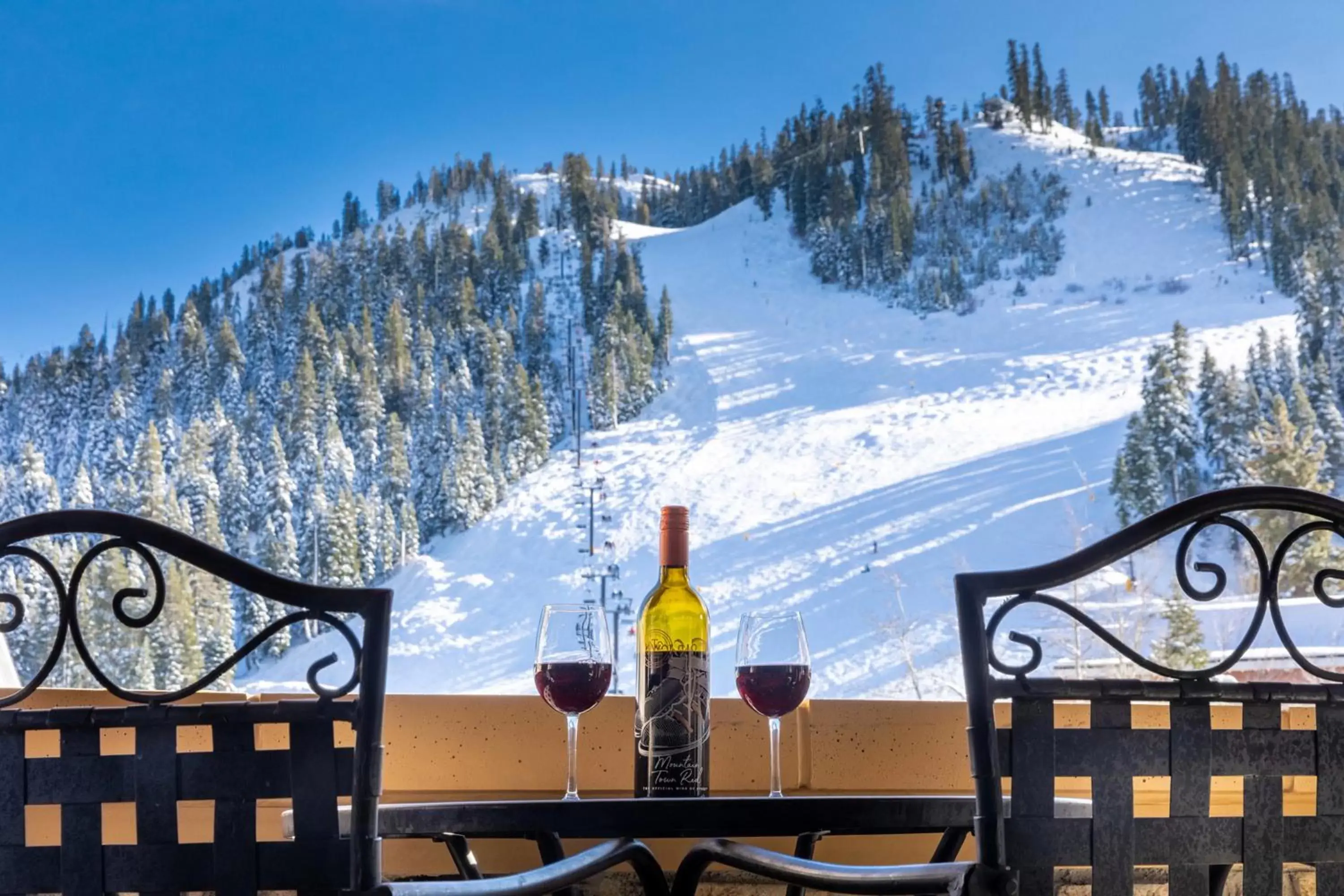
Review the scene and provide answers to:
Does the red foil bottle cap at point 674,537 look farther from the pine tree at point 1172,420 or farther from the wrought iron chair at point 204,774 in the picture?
the pine tree at point 1172,420

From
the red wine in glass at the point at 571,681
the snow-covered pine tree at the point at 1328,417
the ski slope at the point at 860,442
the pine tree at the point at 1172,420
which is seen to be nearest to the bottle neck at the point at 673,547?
the red wine in glass at the point at 571,681

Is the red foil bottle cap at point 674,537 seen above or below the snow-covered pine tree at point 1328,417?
below

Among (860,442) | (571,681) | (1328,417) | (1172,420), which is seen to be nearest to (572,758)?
(571,681)

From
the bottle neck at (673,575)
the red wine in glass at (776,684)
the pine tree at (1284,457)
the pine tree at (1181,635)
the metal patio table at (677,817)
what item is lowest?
the pine tree at (1181,635)

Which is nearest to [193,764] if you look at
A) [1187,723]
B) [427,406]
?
[1187,723]

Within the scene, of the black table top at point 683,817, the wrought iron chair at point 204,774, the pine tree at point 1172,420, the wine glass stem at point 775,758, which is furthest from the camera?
the pine tree at point 1172,420

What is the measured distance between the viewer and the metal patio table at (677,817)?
2.55ft

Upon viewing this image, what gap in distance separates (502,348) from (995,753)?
33.8 feet

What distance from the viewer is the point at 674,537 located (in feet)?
3.01

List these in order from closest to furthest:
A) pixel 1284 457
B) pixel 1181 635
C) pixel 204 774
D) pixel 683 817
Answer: pixel 204 774 < pixel 683 817 < pixel 1181 635 < pixel 1284 457

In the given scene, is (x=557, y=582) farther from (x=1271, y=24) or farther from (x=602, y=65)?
(x=1271, y=24)

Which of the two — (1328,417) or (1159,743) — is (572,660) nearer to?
(1159,743)

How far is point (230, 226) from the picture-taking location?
9.86 m

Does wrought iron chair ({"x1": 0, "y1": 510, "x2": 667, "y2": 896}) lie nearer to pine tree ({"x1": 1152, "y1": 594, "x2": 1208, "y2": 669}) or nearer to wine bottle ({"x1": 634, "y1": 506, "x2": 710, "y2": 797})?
wine bottle ({"x1": 634, "y1": 506, "x2": 710, "y2": 797})
